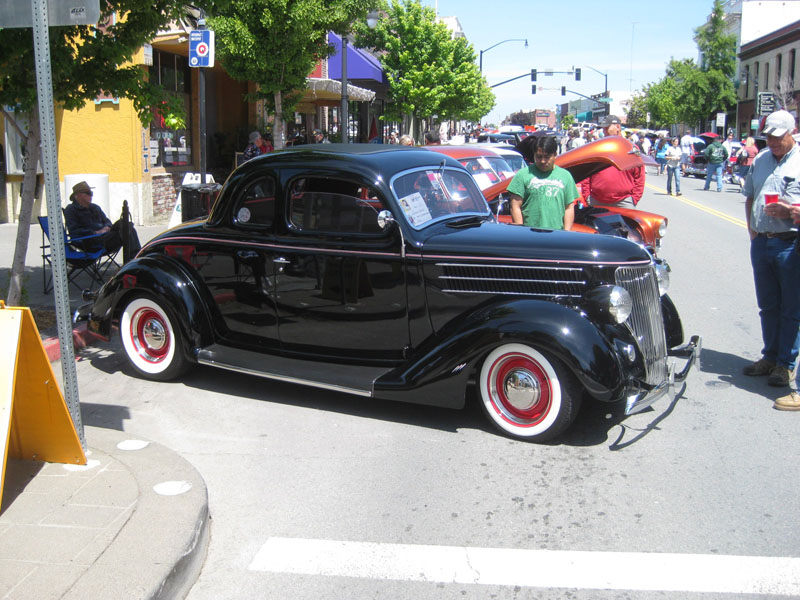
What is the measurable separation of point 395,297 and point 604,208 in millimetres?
4825

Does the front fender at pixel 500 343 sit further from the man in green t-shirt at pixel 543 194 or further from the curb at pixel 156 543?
the man in green t-shirt at pixel 543 194

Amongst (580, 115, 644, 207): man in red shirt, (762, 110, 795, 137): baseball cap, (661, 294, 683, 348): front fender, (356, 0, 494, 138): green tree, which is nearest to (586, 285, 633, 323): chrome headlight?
(661, 294, 683, 348): front fender

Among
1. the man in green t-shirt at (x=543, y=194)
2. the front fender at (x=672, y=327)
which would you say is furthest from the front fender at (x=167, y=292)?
the front fender at (x=672, y=327)

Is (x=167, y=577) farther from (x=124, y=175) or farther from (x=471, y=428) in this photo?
(x=124, y=175)

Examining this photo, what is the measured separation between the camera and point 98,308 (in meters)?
6.41

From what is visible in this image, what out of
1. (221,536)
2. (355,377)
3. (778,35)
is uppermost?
(778,35)

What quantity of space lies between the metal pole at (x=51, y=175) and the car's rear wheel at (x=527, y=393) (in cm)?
248

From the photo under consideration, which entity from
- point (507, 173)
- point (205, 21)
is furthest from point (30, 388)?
point (205, 21)

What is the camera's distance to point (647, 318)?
Answer: 522 cm

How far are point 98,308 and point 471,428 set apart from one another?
10.8ft

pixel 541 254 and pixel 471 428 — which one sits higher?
pixel 541 254

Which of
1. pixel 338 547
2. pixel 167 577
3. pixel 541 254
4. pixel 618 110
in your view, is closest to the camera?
pixel 167 577

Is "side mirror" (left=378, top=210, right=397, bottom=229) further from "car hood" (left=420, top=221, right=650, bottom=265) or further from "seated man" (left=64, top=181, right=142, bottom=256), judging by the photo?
"seated man" (left=64, top=181, right=142, bottom=256)

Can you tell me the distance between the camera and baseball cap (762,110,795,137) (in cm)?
562
